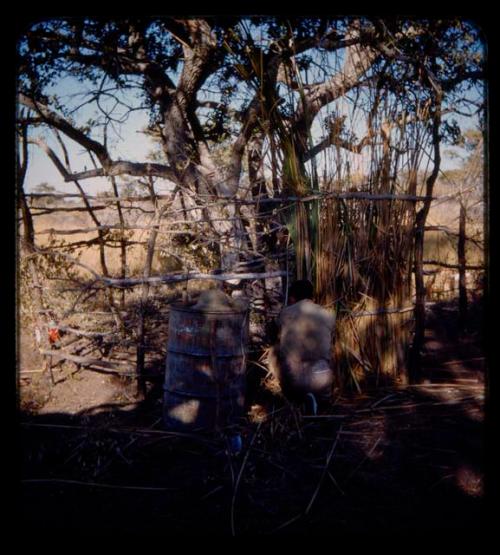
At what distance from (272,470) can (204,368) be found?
125 cm

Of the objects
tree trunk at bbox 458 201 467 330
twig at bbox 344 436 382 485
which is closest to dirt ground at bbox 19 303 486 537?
twig at bbox 344 436 382 485

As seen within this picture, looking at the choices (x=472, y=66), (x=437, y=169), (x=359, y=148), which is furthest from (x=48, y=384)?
(x=472, y=66)

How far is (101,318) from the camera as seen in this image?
25.9 feet

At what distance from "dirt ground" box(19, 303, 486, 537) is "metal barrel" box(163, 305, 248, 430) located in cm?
22

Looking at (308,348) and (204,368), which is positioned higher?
(308,348)

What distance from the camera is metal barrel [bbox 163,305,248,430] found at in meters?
4.88

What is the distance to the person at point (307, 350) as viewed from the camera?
16.2 ft

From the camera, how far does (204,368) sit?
193 inches

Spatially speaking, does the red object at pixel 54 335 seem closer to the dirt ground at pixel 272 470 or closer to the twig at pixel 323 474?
the dirt ground at pixel 272 470

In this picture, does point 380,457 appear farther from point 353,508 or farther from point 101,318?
point 101,318

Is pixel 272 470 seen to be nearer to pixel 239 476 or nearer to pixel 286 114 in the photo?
pixel 239 476

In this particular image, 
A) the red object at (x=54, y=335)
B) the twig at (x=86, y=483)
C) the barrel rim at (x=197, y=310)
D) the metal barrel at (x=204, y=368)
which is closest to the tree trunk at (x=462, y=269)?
the barrel rim at (x=197, y=310)

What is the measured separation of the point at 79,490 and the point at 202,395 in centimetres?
139

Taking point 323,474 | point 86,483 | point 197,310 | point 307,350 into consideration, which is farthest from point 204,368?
point 323,474
